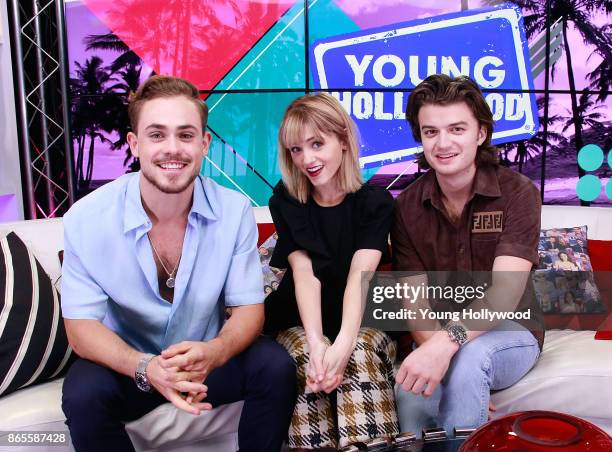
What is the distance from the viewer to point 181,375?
1360 millimetres

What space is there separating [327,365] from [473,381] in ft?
1.21

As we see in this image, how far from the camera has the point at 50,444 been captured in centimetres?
149

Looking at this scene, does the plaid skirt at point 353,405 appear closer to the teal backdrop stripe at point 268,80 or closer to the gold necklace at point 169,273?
the gold necklace at point 169,273

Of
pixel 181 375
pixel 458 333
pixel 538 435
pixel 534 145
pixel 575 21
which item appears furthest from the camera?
pixel 534 145

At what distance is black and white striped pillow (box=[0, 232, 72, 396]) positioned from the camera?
1563mm

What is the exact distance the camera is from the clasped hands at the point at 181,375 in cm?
135

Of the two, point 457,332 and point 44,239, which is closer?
point 457,332

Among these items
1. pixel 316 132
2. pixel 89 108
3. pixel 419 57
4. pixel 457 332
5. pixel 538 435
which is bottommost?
pixel 457 332

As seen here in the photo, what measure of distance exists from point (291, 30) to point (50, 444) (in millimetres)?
3237

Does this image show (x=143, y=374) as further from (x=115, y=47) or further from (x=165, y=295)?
(x=115, y=47)

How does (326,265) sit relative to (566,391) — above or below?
above

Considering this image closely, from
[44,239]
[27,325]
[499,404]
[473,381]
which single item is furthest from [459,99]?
[44,239]

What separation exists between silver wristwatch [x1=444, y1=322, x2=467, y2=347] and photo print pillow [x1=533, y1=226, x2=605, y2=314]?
0.69 metres

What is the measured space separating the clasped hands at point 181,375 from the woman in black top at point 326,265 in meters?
0.28
